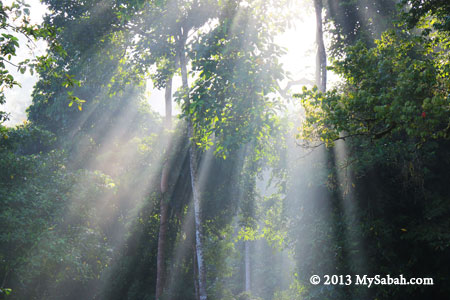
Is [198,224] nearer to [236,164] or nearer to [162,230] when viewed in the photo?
[162,230]

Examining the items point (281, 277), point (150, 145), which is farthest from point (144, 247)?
point (281, 277)

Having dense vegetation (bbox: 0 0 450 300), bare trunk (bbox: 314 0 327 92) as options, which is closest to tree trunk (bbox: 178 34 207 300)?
dense vegetation (bbox: 0 0 450 300)

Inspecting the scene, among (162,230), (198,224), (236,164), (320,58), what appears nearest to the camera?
(198,224)

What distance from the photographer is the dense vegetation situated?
700 centimetres

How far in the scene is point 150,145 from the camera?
17.4m

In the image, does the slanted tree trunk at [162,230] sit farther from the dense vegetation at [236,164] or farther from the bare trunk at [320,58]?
the bare trunk at [320,58]

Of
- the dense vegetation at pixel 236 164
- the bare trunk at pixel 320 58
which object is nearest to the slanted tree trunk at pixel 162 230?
the dense vegetation at pixel 236 164

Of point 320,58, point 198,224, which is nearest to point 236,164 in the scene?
point 198,224

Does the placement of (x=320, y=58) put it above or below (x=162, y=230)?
above

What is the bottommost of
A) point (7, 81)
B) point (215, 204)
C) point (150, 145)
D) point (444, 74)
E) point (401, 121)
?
point (401, 121)

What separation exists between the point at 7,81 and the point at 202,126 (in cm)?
698

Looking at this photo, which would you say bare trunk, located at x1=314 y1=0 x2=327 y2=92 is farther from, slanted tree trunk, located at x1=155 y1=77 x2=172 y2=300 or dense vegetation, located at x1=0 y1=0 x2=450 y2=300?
slanted tree trunk, located at x1=155 y1=77 x2=172 y2=300

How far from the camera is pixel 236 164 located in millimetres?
15828

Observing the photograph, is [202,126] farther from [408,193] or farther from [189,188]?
[408,193]
